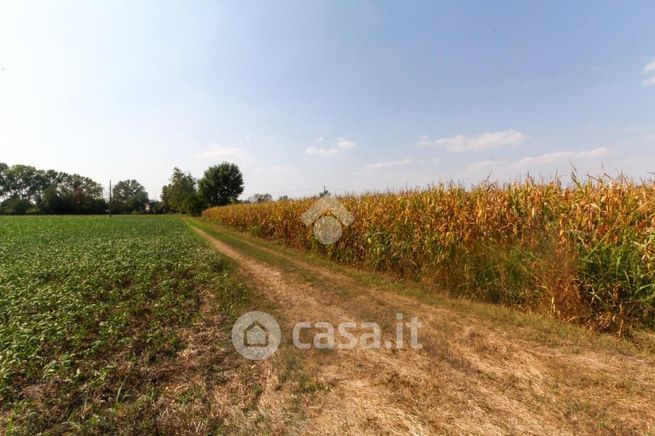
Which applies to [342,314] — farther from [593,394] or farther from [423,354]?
[593,394]

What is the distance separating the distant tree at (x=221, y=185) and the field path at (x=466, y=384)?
61965 mm

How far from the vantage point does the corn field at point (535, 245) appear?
371 centimetres

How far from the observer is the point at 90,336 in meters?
3.57

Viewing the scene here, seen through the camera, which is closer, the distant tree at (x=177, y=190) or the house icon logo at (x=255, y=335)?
the house icon logo at (x=255, y=335)

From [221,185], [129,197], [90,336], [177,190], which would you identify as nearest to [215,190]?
[221,185]

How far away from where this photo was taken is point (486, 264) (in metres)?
5.21

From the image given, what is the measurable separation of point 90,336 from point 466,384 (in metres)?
4.55

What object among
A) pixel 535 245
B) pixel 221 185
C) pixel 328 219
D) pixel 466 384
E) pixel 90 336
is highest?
pixel 221 185

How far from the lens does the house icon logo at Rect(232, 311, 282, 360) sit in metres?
3.45

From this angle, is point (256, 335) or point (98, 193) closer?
point (256, 335)

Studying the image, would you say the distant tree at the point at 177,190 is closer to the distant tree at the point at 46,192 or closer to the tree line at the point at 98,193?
the tree line at the point at 98,193

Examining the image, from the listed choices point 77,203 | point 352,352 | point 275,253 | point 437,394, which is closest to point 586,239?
point 437,394

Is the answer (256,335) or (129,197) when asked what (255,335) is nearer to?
(256,335)

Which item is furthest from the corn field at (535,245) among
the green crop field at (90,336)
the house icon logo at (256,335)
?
the green crop field at (90,336)
